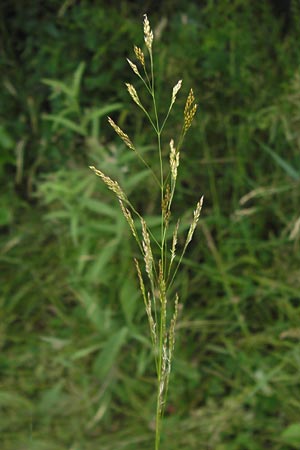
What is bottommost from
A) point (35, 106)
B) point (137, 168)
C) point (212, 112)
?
point (137, 168)

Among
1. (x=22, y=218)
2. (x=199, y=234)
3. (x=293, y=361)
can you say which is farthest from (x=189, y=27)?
(x=293, y=361)

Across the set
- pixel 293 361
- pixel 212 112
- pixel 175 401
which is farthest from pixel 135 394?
pixel 212 112

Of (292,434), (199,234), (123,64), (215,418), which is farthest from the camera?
(123,64)

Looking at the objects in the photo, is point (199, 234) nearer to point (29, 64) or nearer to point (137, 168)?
point (137, 168)

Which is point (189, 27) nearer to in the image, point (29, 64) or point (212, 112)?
point (212, 112)

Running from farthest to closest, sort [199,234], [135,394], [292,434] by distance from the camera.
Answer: [199,234]
[135,394]
[292,434]

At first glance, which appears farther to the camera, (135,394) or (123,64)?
(123,64)

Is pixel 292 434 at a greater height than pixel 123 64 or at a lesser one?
lesser
